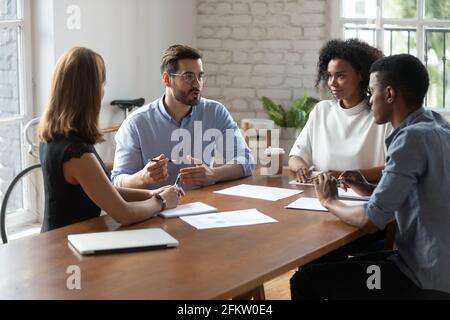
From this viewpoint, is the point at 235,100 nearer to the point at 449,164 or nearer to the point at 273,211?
the point at 273,211

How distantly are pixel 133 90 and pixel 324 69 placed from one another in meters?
1.72

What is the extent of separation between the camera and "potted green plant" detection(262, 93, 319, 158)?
5277 mm

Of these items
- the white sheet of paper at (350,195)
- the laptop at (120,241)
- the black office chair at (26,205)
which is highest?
the white sheet of paper at (350,195)

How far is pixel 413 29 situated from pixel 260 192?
256cm

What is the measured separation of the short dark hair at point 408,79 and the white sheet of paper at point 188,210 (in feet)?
2.52

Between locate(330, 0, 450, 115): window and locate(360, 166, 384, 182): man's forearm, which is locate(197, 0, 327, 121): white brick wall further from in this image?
locate(360, 166, 384, 182): man's forearm

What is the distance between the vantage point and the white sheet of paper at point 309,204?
291 centimetres

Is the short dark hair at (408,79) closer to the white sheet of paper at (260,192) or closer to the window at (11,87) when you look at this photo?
the white sheet of paper at (260,192)

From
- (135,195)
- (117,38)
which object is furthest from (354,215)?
(117,38)

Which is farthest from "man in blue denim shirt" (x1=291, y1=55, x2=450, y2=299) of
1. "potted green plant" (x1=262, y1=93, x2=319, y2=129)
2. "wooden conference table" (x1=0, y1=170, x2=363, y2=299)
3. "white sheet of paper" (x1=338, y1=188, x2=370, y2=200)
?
"potted green plant" (x1=262, y1=93, x2=319, y2=129)

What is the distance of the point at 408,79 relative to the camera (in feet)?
8.46

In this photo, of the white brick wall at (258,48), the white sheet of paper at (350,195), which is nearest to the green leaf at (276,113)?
the white brick wall at (258,48)

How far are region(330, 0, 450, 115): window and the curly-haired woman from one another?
1799 mm

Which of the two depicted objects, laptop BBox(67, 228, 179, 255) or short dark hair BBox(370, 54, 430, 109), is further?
short dark hair BBox(370, 54, 430, 109)
